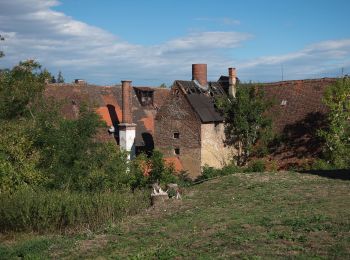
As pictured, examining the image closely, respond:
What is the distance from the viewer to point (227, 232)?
13.2 metres

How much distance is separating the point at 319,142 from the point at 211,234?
2081cm

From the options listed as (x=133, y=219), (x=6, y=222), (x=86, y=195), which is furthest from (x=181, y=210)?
(x=6, y=222)

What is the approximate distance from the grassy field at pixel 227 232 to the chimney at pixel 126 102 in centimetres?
1629

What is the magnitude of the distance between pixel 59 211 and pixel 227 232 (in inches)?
278

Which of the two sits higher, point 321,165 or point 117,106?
point 117,106

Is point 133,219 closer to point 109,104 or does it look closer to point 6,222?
point 6,222

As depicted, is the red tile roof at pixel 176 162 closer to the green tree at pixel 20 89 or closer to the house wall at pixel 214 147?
the house wall at pixel 214 147

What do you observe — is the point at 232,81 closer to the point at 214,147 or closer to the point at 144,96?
the point at 214,147

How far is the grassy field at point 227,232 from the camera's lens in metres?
11.3

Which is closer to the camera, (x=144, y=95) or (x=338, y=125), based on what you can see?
(x=338, y=125)

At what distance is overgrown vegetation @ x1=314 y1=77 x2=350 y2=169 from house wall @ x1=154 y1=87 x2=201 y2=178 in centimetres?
824

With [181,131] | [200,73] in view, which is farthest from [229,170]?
[200,73]

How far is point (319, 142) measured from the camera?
3216cm

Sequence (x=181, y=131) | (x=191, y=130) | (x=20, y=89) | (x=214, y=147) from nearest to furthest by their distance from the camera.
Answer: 1. (x=20, y=89)
2. (x=191, y=130)
3. (x=181, y=131)
4. (x=214, y=147)
